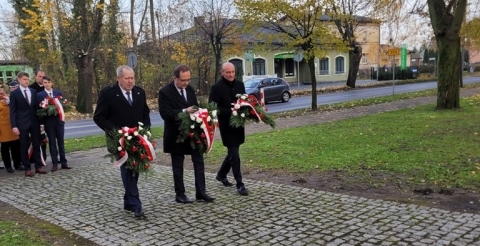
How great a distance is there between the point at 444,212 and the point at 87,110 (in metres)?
23.7

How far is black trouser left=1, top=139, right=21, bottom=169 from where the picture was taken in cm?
969

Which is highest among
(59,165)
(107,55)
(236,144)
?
(107,55)

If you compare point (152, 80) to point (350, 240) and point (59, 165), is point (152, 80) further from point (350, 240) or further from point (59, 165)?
point (350, 240)

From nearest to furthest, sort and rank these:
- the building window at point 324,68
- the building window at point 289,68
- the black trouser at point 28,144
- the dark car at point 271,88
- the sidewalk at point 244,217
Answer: the sidewalk at point 244,217 → the black trouser at point 28,144 → the dark car at point 271,88 → the building window at point 289,68 → the building window at point 324,68

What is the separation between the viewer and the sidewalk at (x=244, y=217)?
4.91 metres

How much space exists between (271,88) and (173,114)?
874 inches

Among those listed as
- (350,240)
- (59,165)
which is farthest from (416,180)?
(59,165)

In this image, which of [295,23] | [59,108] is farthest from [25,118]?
[295,23]

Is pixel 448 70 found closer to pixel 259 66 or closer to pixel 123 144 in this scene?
pixel 123 144

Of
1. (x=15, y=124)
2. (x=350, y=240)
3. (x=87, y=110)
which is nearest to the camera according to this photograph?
(x=350, y=240)

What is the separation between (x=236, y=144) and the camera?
6.84m

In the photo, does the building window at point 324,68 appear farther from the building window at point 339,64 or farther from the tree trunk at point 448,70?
the tree trunk at point 448,70

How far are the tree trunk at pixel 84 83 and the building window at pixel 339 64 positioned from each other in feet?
141

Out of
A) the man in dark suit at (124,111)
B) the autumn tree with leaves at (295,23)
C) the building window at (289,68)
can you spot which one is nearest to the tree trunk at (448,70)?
the autumn tree with leaves at (295,23)
